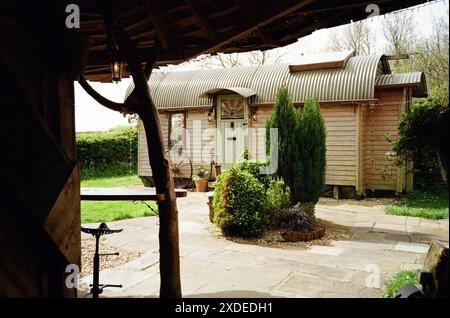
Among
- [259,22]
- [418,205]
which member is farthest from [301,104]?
[259,22]

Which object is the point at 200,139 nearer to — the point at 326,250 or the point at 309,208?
the point at 309,208

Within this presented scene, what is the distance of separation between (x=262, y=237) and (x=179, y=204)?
4245mm

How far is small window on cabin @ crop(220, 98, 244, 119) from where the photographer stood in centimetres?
1348

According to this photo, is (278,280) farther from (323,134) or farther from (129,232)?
(323,134)

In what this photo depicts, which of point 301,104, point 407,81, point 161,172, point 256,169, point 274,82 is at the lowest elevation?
point 256,169

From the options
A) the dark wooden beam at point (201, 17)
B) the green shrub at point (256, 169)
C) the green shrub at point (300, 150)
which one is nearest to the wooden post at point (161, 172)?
the dark wooden beam at point (201, 17)

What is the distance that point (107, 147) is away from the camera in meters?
18.7

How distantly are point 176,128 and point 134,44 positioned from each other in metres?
11.1

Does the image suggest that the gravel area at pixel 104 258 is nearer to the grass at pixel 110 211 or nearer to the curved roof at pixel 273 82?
the grass at pixel 110 211

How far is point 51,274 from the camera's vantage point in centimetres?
280

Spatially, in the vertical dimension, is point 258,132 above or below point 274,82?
below

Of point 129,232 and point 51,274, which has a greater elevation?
point 51,274

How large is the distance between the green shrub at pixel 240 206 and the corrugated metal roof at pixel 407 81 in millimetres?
6203
